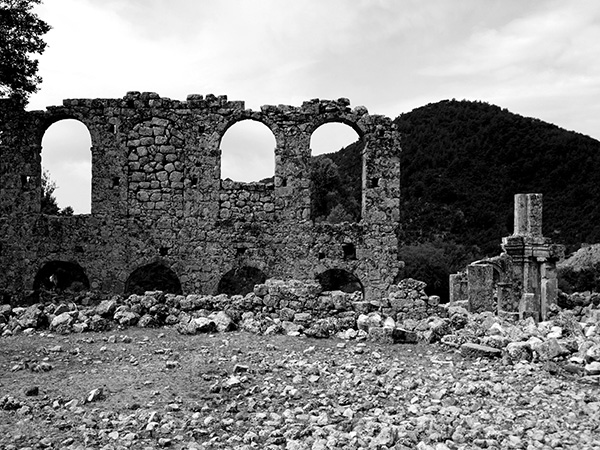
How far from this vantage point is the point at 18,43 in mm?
17297

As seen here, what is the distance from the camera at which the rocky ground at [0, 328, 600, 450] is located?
19.8ft

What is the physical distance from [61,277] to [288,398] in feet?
65.2

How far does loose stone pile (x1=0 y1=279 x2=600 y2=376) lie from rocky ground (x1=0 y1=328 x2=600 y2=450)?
1.18 ft

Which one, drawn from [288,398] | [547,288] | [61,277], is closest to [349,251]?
[547,288]

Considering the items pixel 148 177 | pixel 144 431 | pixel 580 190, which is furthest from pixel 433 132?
pixel 144 431

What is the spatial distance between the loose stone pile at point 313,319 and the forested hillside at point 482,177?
29355 millimetres

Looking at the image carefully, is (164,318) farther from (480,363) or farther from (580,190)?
(580,190)

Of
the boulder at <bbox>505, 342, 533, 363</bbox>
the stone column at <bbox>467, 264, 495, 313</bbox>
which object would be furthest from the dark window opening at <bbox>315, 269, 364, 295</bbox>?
the boulder at <bbox>505, 342, 533, 363</bbox>

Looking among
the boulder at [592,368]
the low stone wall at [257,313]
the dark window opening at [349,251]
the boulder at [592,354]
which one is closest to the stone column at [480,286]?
the dark window opening at [349,251]

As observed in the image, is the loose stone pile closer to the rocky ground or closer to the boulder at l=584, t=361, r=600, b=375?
the rocky ground

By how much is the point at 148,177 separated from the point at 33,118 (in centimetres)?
361

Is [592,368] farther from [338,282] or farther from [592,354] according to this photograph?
[338,282]

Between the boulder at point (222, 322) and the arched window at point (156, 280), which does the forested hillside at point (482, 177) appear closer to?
the arched window at point (156, 280)

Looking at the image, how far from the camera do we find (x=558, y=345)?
8.00 m
